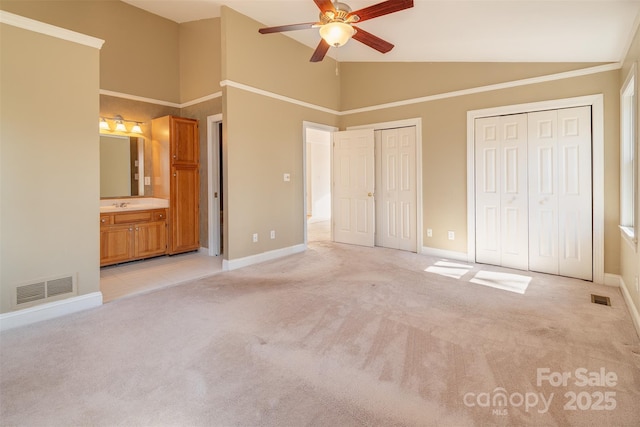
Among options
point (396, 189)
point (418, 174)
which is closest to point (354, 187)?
point (396, 189)

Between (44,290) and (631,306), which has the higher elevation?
(44,290)

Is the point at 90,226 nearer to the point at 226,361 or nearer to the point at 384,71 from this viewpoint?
the point at 226,361

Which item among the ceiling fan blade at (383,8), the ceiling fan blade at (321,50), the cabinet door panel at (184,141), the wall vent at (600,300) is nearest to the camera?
the ceiling fan blade at (383,8)

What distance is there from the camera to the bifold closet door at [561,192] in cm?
378

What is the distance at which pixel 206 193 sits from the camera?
5309 mm

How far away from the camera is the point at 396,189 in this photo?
5.58 m

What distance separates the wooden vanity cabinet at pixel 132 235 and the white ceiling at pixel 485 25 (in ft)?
10.3

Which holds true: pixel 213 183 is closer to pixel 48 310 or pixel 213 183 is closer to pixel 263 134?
pixel 263 134

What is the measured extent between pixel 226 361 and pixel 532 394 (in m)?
1.84

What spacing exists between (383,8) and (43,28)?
2.82 m

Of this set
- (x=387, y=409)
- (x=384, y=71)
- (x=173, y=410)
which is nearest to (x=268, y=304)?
(x=173, y=410)

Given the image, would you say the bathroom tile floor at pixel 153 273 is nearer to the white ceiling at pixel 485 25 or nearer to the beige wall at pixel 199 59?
the beige wall at pixel 199 59

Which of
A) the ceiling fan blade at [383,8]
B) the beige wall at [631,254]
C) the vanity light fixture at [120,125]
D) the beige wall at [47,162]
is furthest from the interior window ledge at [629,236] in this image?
the vanity light fixture at [120,125]

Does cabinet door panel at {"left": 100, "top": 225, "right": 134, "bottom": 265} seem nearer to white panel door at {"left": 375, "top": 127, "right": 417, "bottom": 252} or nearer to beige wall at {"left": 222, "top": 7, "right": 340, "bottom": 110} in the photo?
beige wall at {"left": 222, "top": 7, "right": 340, "bottom": 110}
